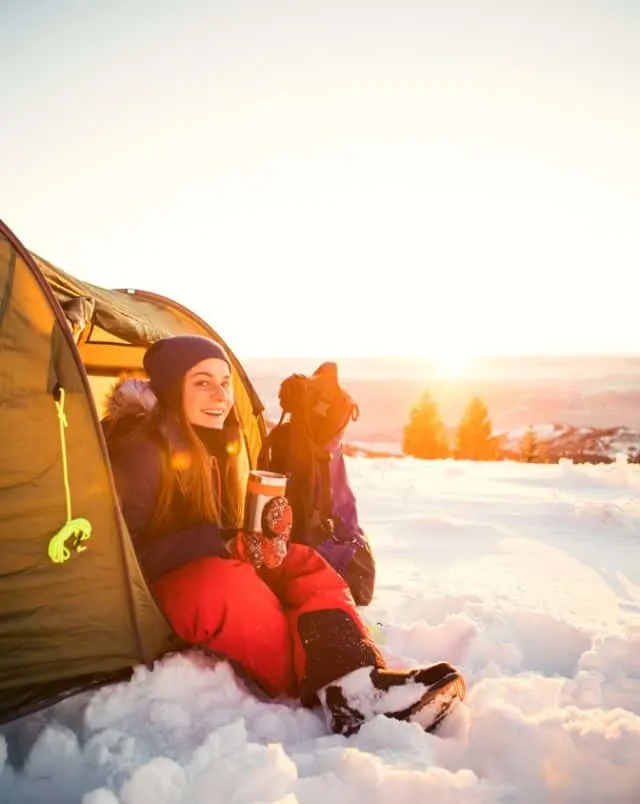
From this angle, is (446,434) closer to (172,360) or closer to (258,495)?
(172,360)

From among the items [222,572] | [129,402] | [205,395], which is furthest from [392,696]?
[129,402]

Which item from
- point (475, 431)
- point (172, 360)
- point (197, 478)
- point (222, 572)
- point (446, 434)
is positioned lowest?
point (446, 434)

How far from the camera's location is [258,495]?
2.57m

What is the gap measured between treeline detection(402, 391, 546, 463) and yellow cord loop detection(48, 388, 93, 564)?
123 feet

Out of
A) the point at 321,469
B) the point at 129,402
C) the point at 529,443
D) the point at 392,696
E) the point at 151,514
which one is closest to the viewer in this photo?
the point at 392,696

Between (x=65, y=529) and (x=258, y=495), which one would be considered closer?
(x=65, y=529)

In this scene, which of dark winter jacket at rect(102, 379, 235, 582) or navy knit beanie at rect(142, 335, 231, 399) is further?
navy knit beanie at rect(142, 335, 231, 399)

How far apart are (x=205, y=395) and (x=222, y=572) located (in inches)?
32.7

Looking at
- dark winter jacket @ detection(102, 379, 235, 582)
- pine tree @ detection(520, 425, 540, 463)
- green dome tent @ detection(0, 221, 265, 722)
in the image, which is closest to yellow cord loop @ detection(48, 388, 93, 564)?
green dome tent @ detection(0, 221, 265, 722)

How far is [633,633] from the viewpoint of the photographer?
3025 mm

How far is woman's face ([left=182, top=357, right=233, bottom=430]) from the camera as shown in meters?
2.82

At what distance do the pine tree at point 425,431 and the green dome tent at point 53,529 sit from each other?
39230mm

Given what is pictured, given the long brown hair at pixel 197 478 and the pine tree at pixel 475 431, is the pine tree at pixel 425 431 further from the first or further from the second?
the long brown hair at pixel 197 478

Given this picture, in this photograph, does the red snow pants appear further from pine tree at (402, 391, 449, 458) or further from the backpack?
pine tree at (402, 391, 449, 458)
